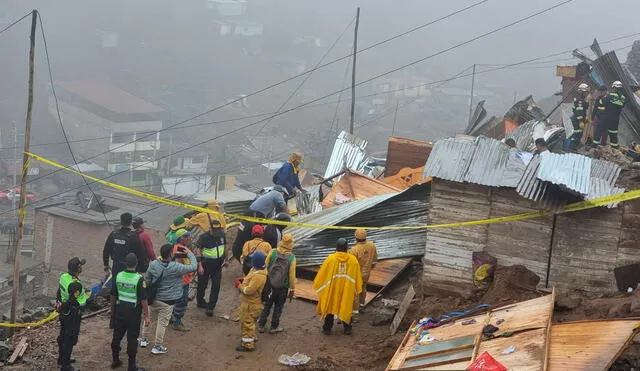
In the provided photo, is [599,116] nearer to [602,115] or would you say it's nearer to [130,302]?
[602,115]

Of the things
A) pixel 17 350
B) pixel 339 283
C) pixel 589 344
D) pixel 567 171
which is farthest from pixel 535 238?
pixel 17 350

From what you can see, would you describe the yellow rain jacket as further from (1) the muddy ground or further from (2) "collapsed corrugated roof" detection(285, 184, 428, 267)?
(2) "collapsed corrugated roof" detection(285, 184, 428, 267)

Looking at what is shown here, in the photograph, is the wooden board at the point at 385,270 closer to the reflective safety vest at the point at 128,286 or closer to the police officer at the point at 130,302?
the police officer at the point at 130,302

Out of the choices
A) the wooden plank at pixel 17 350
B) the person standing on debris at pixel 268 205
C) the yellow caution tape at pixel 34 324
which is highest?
the person standing on debris at pixel 268 205

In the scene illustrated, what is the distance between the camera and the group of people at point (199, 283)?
811 cm

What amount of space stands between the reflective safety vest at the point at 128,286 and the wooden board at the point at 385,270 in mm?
4218

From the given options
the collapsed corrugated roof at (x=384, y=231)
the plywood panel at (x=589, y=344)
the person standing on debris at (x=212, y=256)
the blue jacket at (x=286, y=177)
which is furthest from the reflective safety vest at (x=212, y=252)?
the plywood panel at (x=589, y=344)

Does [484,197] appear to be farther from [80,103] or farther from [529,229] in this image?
[80,103]

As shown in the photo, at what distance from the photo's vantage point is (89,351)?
8.98 metres

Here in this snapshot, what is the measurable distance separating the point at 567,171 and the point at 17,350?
7331mm

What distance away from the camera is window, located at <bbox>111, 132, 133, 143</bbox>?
53.3 metres

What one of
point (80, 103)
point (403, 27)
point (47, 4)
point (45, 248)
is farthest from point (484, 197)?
point (403, 27)

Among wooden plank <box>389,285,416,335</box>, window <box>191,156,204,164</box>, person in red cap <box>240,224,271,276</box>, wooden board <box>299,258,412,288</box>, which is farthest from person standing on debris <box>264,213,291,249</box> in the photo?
window <box>191,156,204,164</box>

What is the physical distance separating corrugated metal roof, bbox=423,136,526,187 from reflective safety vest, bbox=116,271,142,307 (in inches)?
159
